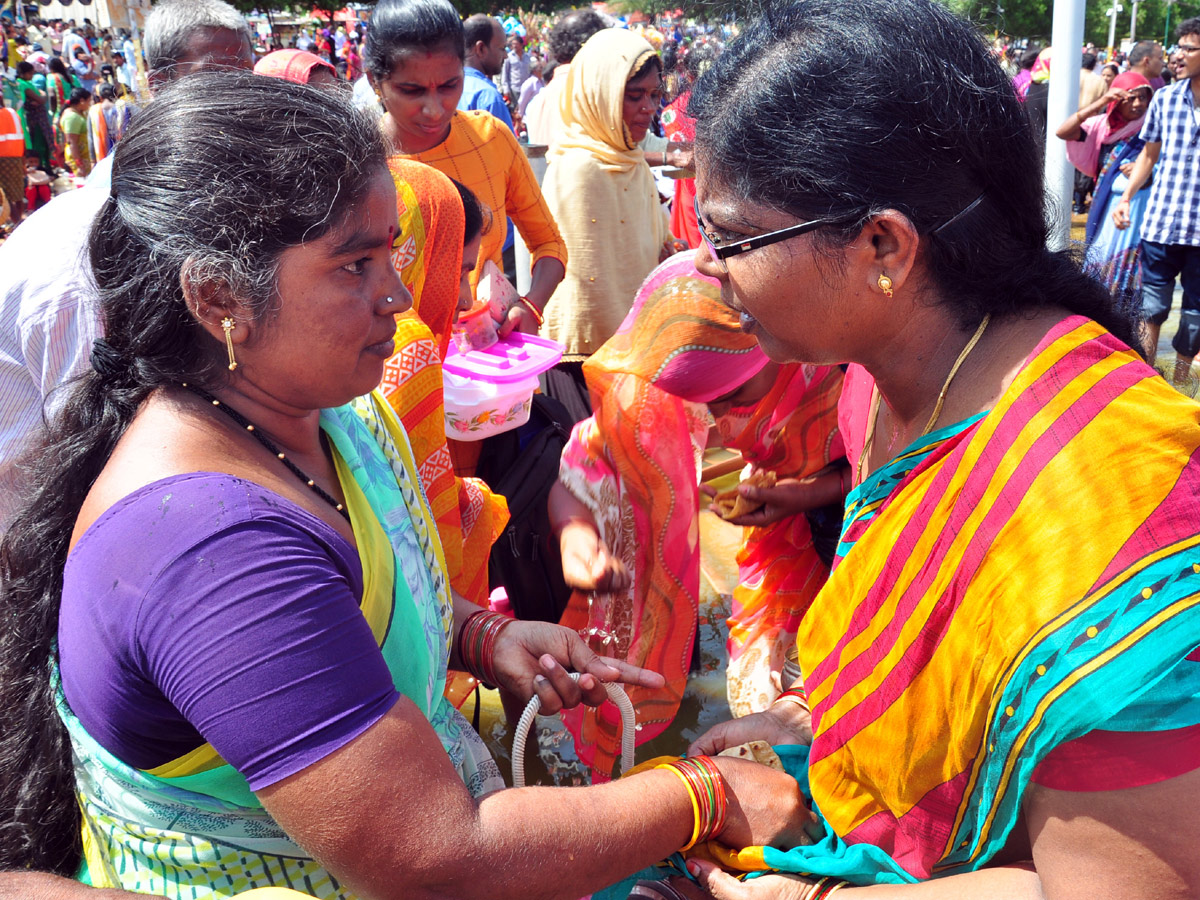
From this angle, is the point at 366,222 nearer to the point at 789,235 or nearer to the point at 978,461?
the point at 789,235

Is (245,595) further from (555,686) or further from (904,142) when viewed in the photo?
(904,142)

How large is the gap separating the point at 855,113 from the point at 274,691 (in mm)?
1033

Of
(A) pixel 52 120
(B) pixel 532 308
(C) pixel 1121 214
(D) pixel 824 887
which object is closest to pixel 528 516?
(B) pixel 532 308

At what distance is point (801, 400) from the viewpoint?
105 inches

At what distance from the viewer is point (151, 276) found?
1.34m

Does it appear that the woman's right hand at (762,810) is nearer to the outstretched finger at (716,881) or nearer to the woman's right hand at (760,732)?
the outstretched finger at (716,881)

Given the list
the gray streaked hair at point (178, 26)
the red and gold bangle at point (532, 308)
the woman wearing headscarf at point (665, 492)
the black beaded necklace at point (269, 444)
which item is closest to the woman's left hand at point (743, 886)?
the black beaded necklace at point (269, 444)

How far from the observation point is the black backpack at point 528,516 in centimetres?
315

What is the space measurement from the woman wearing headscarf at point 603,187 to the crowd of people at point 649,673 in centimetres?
295

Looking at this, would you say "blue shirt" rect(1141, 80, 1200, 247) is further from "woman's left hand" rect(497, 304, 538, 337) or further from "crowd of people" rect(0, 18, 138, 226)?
"crowd of people" rect(0, 18, 138, 226)

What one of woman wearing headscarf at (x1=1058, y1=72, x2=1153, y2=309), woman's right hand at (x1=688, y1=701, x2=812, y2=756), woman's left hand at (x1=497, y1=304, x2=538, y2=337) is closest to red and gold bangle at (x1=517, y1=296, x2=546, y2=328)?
woman's left hand at (x1=497, y1=304, x2=538, y2=337)

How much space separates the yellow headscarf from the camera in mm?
4711

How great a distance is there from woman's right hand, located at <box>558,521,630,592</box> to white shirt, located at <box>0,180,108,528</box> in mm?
1264

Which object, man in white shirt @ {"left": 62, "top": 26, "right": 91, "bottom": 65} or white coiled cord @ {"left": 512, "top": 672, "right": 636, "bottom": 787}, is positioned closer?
white coiled cord @ {"left": 512, "top": 672, "right": 636, "bottom": 787}
